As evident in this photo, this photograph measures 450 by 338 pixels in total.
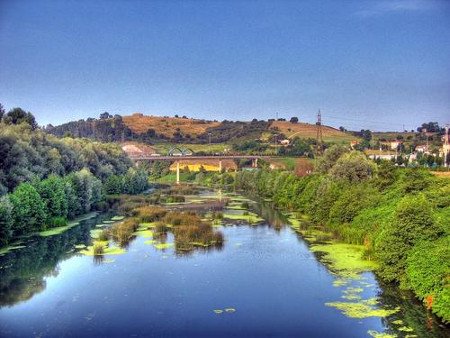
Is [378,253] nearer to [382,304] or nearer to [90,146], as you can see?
[382,304]

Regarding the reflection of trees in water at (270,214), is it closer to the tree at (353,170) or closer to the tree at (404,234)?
the tree at (353,170)

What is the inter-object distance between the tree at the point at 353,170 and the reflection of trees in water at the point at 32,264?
2414cm

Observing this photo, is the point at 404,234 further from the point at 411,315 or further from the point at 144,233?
the point at 144,233

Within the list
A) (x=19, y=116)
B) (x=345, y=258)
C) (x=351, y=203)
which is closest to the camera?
(x=345, y=258)

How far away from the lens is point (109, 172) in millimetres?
78562

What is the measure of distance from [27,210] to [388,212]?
1007 inches

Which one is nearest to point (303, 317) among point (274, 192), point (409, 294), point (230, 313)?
point (230, 313)

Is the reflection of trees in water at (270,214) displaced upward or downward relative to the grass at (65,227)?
downward

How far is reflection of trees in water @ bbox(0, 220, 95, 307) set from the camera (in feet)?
89.2

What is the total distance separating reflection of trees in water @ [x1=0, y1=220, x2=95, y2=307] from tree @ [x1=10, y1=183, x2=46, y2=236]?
1.35 m

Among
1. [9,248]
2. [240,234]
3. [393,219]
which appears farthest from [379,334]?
[9,248]

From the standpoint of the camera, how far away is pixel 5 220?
36406 millimetres

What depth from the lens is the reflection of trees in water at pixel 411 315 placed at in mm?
21516

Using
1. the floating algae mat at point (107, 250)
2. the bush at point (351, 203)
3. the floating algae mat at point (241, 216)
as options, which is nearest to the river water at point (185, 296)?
the floating algae mat at point (107, 250)
